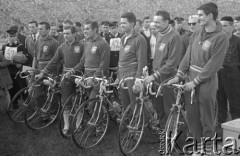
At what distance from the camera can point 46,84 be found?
536 centimetres

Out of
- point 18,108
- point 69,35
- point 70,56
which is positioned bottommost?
point 18,108

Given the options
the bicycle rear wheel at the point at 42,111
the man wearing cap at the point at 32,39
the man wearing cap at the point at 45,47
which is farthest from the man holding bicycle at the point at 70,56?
the man wearing cap at the point at 32,39

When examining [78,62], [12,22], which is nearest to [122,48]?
[78,62]

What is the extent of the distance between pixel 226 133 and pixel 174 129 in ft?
2.18

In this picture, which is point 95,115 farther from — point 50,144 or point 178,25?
point 178,25

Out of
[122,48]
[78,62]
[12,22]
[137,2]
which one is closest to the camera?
[122,48]

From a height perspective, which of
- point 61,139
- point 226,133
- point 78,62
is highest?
point 78,62

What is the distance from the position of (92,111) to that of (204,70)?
76.1 inches

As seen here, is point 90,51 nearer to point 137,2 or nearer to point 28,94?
point 28,94

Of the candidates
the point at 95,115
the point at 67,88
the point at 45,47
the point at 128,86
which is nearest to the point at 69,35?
the point at 45,47

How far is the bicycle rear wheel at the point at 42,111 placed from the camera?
17.6ft

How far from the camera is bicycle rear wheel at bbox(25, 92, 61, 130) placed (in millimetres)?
5378

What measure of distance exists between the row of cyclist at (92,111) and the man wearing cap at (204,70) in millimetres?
207

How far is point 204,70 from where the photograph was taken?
3.58m
